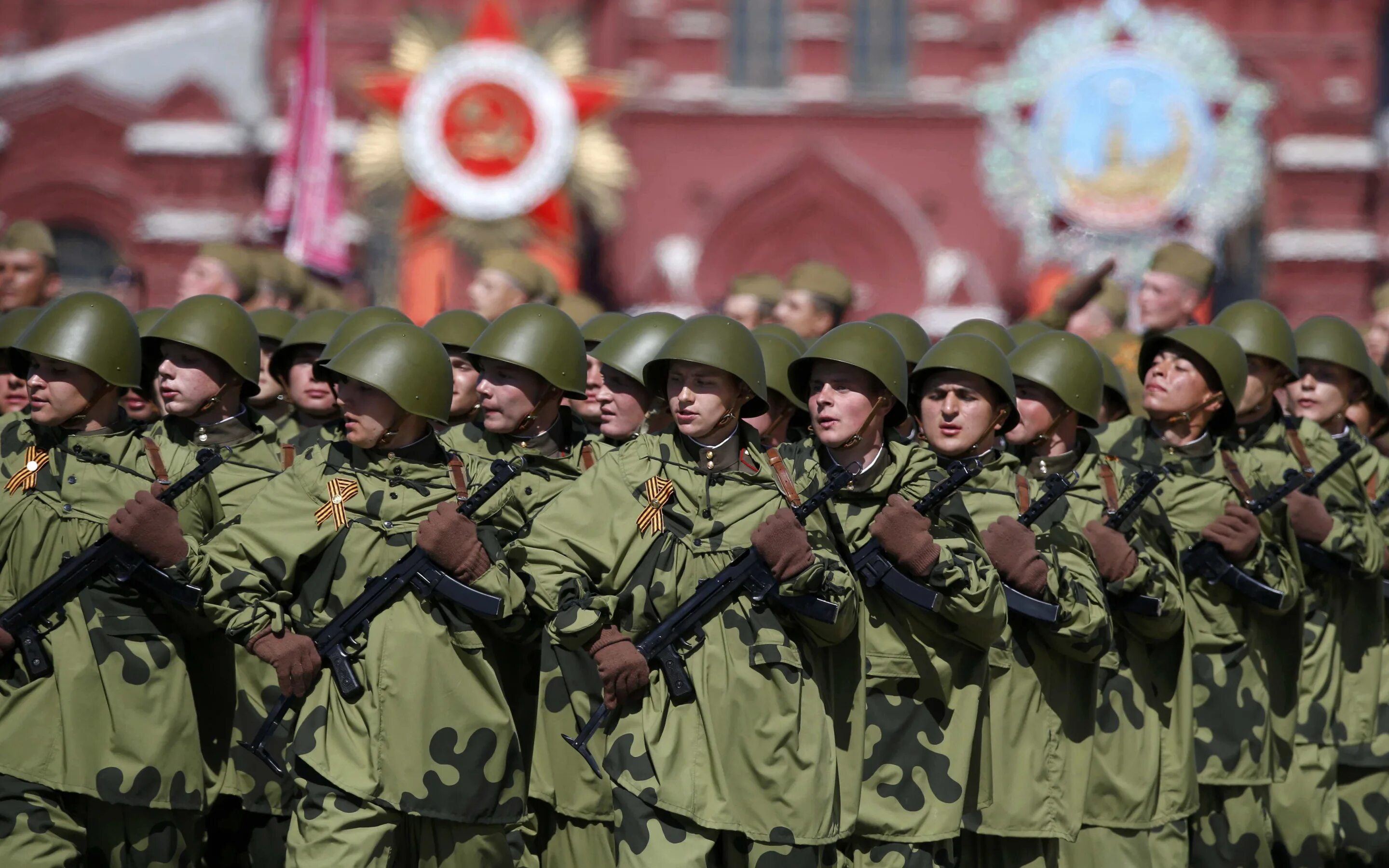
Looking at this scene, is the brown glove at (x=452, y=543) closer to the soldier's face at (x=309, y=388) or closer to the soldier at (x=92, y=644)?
the soldier at (x=92, y=644)

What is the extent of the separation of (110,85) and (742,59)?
8.32 m

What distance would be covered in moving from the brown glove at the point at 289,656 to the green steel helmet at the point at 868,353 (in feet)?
5.79

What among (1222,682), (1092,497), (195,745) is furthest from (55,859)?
A: (1222,682)

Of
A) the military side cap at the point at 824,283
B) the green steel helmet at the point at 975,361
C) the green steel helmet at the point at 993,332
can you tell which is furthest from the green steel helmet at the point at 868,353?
the military side cap at the point at 824,283

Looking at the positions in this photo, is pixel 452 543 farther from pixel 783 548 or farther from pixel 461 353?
pixel 461 353

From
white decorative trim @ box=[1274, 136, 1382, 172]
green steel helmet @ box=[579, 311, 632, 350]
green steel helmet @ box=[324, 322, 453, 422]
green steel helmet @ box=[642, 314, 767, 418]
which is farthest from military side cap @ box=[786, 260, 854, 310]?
white decorative trim @ box=[1274, 136, 1382, 172]

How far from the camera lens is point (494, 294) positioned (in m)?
9.80

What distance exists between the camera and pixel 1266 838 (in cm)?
715

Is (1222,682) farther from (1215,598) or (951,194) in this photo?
(951,194)

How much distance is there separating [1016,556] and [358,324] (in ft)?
8.64

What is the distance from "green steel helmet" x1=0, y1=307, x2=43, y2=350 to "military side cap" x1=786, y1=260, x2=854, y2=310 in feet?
13.7

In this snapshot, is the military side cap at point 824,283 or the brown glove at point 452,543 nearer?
the brown glove at point 452,543

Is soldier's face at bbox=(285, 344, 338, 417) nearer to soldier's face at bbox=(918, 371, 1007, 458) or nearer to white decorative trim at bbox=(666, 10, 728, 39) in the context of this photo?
soldier's face at bbox=(918, 371, 1007, 458)

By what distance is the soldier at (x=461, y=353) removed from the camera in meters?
7.47
